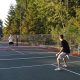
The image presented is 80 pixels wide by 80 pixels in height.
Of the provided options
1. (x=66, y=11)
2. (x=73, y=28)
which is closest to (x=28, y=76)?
(x=73, y=28)

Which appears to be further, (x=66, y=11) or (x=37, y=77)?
(x=66, y=11)

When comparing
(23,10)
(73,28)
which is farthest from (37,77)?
(23,10)

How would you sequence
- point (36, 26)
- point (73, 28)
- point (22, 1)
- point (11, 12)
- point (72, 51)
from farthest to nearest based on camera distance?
point (11, 12)
point (22, 1)
point (36, 26)
point (73, 28)
point (72, 51)

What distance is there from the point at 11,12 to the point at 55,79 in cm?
7220

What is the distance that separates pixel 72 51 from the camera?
30.5 m

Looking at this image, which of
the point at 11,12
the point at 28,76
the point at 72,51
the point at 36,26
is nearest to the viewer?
the point at 28,76

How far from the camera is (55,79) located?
44.1 ft

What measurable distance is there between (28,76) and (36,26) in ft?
147

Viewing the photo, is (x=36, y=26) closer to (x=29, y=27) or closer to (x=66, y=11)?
(x=29, y=27)

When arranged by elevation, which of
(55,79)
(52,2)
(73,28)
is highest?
(52,2)

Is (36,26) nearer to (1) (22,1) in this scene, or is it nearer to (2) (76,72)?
(1) (22,1)

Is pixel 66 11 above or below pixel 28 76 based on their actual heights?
above

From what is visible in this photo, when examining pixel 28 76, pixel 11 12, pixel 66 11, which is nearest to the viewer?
pixel 28 76

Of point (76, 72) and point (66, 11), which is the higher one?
point (66, 11)
